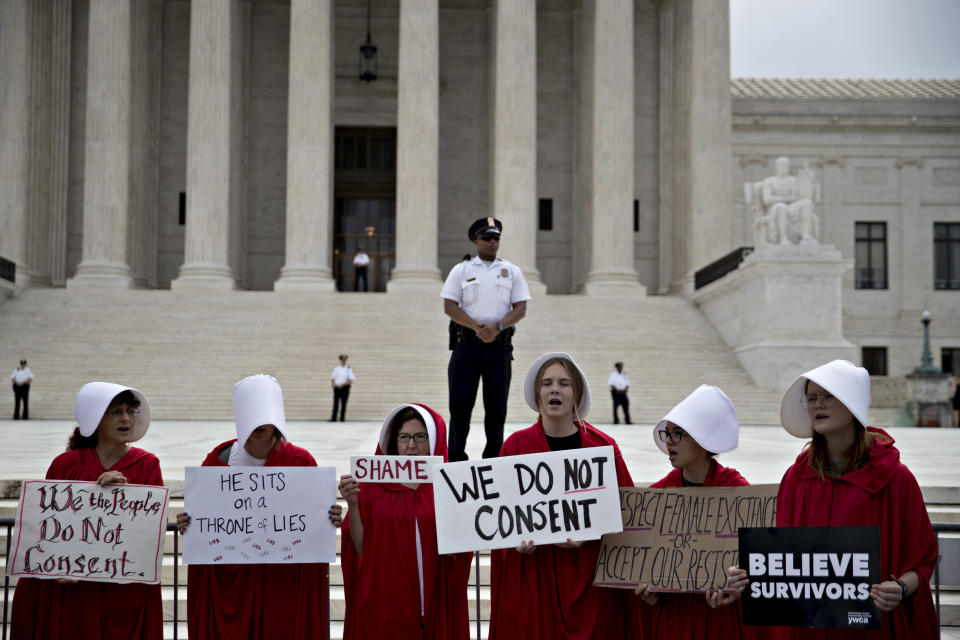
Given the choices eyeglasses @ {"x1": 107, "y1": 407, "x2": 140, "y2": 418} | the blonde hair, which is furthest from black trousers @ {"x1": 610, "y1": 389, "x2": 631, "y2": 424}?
eyeglasses @ {"x1": 107, "y1": 407, "x2": 140, "y2": 418}

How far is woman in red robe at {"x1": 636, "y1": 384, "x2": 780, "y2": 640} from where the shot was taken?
14.4ft

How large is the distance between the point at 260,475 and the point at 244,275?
3387cm

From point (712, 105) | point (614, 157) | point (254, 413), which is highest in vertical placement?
point (712, 105)

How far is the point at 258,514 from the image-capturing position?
4863 mm

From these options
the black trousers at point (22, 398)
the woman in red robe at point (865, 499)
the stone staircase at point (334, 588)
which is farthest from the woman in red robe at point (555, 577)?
the black trousers at point (22, 398)

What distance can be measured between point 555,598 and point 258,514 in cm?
159

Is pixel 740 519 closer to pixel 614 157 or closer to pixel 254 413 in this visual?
pixel 254 413

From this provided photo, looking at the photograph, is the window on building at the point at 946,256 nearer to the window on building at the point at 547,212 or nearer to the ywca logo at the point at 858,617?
the window on building at the point at 547,212

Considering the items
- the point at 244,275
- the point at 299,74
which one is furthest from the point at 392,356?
the point at 244,275

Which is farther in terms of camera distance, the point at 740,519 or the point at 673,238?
the point at 673,238

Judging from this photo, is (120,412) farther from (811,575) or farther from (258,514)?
(811,575)

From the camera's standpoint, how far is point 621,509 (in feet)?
15.3

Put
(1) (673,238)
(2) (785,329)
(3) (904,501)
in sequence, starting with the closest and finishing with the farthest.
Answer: (3) (904,501) → (2) (785,329) → (1) (673,238)

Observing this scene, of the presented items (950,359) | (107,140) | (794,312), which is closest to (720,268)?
(794,312)
